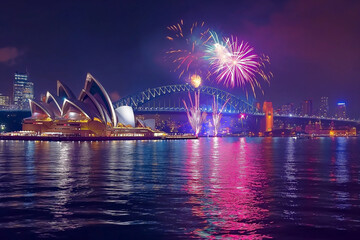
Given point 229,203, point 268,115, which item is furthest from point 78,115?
point 229,203

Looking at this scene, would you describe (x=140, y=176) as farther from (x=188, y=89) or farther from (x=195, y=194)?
(x=188, y=89)

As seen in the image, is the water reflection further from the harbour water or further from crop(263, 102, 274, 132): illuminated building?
crop(263, 102, 274, 132): illuminated building

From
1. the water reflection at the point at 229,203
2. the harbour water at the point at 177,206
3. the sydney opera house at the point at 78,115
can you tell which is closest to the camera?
the harbour water at the point at 177,206

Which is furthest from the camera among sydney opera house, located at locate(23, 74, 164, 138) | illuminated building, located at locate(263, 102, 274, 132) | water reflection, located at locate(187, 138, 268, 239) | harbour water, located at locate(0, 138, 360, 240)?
illuminated building, located at locate(263, 102, 274, 132)

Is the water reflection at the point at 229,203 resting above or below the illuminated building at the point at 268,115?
below

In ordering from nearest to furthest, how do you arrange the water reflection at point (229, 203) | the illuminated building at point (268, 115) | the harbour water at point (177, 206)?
1. the harbour water at point (177, 206)
2. the water reflection at point (229, 203)
3. the illuminated building at point (268, 115)

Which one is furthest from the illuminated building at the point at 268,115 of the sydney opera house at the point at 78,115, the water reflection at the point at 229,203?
the water reflection at the point at 229,203

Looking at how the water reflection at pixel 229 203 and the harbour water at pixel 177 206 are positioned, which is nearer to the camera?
the harbour water at pixel 177 206

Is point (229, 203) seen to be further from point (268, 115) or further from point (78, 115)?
point (268, 115)

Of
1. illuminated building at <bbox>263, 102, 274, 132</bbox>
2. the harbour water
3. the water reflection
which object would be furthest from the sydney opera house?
the water reflection

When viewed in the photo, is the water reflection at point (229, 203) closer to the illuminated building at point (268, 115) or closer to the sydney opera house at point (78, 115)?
the sydney opera house at point (78, 115)

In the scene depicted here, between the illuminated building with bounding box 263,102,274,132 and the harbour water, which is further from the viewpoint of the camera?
the illuminated building with bounding box 263,102,274,132
